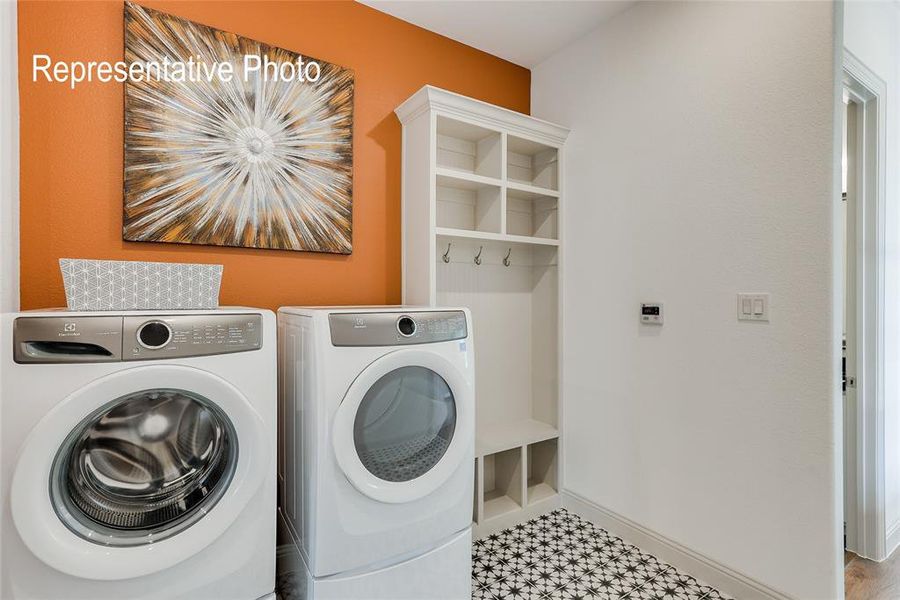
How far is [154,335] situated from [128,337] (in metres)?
0.05

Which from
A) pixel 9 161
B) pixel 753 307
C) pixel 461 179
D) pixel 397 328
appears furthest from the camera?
pixel 461 179

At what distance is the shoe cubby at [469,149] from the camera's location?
2.29 m

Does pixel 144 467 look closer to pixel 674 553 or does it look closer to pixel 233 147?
pixel 233 147

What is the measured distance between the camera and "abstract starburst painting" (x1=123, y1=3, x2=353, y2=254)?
1.66m

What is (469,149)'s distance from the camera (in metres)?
2.46

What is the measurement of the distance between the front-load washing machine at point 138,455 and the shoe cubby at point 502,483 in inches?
51.4

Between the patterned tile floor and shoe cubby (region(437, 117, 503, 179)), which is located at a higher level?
shoe cubby (region(437, 117, 503, 179))

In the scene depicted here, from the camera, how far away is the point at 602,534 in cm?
221

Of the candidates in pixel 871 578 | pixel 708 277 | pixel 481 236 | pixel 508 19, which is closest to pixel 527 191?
pixel 481 236

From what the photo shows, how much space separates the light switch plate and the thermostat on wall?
343mm

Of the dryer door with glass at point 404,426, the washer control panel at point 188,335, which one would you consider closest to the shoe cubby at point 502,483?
the dryer door with glass at point 404,426

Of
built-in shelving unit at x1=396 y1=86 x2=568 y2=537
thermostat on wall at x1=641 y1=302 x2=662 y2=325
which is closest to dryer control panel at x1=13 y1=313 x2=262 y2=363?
built-in shelving unit at x1=396 y1=86 x2=568 y2=537

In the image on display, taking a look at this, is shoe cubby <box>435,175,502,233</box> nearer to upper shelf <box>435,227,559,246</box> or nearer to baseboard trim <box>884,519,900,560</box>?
upper shelf <box>435,227,559,246</box>

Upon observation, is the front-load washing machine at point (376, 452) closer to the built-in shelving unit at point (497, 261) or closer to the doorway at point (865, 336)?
the built-in shelving unit at point (497, 261)
